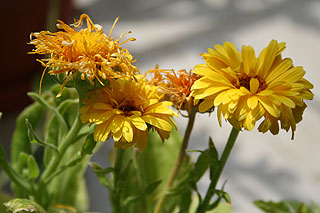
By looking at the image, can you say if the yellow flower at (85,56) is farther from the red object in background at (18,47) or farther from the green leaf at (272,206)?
the red object in background at (18,47)

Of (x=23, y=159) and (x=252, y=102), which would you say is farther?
(x=23, y=159)

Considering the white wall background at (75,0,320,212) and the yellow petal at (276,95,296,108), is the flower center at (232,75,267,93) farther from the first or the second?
the white wall background at (75,0,320,212)

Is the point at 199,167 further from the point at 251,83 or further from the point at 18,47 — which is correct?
the point at 18,47

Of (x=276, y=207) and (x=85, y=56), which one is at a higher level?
(x=85, y=56)

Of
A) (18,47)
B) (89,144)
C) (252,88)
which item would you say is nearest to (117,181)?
(89,144)

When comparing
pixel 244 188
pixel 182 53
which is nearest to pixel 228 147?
pixel 244 188

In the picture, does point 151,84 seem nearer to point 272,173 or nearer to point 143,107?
point 143,107

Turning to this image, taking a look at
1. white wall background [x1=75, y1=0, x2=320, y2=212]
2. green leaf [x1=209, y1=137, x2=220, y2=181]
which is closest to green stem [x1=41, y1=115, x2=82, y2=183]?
green leaf [x1=209, y1=137, x2=220, y2=181]
